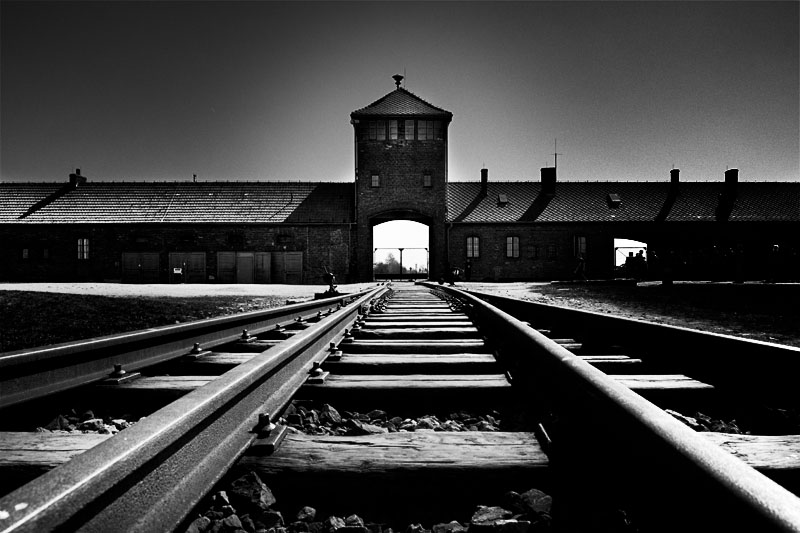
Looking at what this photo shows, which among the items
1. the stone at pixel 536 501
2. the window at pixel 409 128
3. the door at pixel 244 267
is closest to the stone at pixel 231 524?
the stone at pixel 536 501

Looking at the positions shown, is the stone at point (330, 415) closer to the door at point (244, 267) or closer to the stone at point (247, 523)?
the stone at point (247, 523)

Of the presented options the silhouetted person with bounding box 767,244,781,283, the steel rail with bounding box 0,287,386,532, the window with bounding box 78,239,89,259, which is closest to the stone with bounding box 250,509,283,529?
the steel rail with bounding box 0,287,386,532

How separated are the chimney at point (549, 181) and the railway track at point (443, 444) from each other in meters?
31.3


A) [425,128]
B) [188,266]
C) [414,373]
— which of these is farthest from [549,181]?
[414,373]

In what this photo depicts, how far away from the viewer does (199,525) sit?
3.47 feet

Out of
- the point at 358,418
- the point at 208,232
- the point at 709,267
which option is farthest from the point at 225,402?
the point at 208,232

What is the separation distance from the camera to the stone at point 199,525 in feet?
3.39

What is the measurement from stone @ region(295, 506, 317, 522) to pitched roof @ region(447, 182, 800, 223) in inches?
1116

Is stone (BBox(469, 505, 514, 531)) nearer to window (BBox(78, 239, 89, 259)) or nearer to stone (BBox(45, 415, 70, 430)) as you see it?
stone (BBox(45, 415, 70, 430))

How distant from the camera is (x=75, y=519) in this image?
724mm

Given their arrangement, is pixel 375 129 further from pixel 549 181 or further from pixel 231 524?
pixel 231 524

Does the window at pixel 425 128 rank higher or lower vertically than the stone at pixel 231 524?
higher

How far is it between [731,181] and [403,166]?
22.8 m

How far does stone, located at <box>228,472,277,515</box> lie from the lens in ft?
3.84
